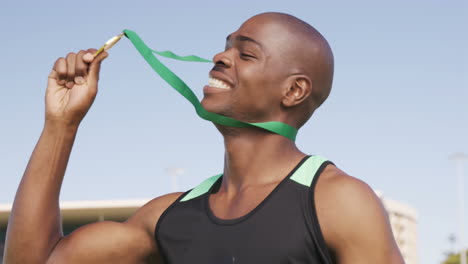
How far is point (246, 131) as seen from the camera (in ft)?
12.5

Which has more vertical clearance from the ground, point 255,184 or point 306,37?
point 306,37

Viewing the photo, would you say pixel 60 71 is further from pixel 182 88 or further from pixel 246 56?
pixel 246 56

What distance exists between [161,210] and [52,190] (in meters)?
0.56

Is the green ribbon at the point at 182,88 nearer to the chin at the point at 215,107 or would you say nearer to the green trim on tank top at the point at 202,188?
the chin at the point at 215,107

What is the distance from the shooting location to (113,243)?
12.8 feet

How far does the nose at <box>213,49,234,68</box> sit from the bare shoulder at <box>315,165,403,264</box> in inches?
28.5

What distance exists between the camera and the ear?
3.79m

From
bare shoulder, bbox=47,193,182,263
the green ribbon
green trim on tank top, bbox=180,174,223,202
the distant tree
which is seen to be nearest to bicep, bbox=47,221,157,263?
bare shoulder, bbox=47,193,182,263

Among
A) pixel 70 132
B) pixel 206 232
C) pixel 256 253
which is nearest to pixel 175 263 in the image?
pixel 206 232

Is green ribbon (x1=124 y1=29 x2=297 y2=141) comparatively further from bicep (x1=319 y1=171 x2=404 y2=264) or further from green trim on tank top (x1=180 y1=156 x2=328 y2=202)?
bicep (x1=319 y1=171 x2=404 y2=264)

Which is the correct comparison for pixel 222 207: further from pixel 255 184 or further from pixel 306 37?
pixel 306 37

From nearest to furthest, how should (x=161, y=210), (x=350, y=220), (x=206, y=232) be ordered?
1. (x=350, y=220)
2. (x=206, y=232)
3. (x=161, y=210)

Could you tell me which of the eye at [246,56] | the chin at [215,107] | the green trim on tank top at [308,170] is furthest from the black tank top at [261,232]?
the eye at [246,56]

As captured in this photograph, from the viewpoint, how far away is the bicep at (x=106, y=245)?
3.83 metres
